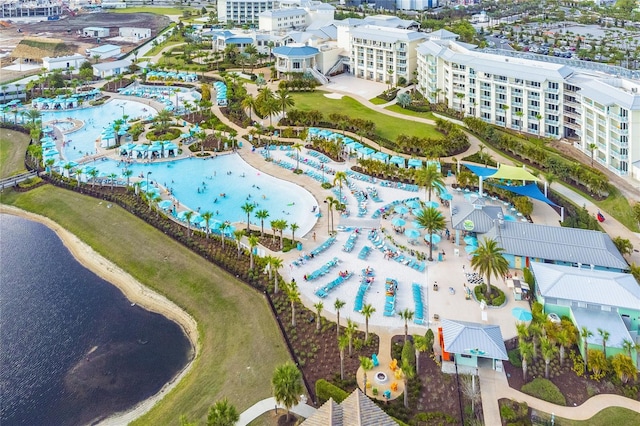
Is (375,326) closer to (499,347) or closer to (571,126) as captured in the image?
(499,347)

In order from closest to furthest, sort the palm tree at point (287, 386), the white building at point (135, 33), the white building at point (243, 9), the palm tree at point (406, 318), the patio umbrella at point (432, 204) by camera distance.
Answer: the palm tree at point (287, 386), the palm tree at point (406, 318), the patio umbrella at point (432, 204), the white building at point (135, 33), the white building at point (243, 9)

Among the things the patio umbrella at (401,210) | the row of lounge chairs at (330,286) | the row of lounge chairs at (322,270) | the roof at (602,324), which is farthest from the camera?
the patio umbrella at (401,210)

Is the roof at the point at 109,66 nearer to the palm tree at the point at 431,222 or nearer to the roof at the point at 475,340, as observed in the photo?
the palm tree at the point at 431,222

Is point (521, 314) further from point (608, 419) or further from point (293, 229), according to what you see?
point (293, 229)

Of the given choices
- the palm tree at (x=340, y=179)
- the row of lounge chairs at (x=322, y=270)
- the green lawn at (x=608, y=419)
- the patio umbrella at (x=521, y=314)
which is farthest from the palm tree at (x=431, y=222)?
the green lawn at (x=608, y=419)

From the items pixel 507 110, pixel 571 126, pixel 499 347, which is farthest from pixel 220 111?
pixel 499 347

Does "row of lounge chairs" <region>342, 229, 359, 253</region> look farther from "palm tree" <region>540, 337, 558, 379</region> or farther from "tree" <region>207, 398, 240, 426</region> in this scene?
"tree" <region>207, 398, 240, 426</region>

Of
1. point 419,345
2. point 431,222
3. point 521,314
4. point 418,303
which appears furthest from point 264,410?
point 431,222
